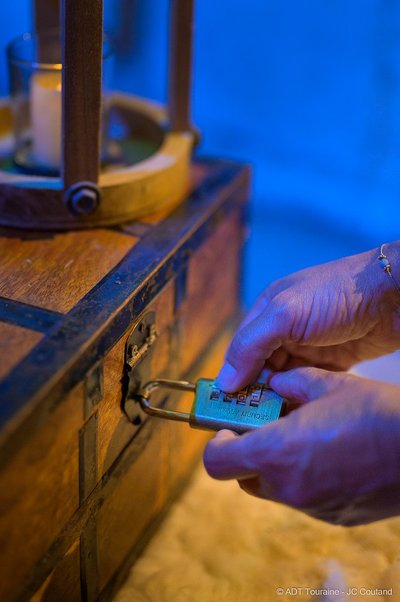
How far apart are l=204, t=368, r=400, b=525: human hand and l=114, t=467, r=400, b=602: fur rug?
174mm

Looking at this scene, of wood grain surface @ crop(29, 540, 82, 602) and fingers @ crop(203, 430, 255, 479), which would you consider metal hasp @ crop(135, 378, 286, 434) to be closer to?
fingers @ crop(203, 430, 255, 479)

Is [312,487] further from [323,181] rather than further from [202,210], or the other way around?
[323,181]

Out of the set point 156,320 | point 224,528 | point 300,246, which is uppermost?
point 156,320

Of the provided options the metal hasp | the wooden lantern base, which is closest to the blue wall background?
the wooden lantern base

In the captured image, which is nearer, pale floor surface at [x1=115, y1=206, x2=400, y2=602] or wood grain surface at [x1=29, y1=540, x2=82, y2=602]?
wood grain surface at [x1=29, y1=540, x2=82, y2=602]

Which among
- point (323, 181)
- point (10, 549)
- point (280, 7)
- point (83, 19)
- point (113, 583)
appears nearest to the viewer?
point (10, 549)

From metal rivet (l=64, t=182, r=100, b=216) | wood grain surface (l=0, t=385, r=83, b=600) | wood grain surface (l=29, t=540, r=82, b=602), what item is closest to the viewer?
wood grain surface (l=0, t=385, r=83, b=600)

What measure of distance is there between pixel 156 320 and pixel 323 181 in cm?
66

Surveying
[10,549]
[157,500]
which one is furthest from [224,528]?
[10,549]

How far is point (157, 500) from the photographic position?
846 millimetres

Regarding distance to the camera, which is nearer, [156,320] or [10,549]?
[10,549]

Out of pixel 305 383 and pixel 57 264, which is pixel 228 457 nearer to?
pixel 305 383

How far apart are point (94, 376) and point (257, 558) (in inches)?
13.2

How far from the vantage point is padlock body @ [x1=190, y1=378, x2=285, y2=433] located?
2.13ft
